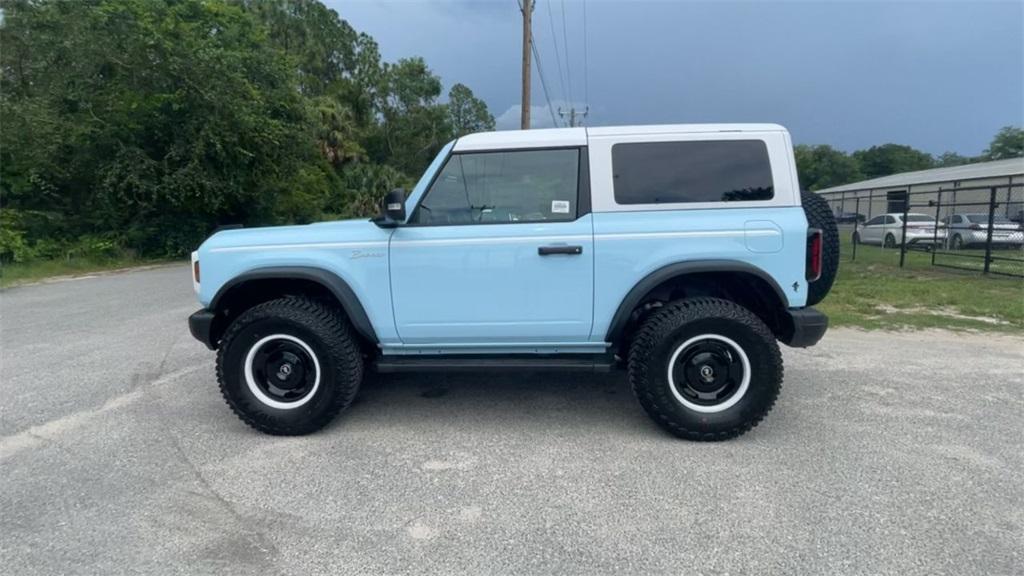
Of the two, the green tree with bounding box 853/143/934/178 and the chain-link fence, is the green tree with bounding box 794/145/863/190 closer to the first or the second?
the green tree with bounding box 853/143/934/178

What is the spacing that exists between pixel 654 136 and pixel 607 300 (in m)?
1.14

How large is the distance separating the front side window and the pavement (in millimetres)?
1474

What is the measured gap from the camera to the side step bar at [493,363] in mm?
3889

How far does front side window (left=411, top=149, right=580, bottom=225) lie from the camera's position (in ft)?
12.8

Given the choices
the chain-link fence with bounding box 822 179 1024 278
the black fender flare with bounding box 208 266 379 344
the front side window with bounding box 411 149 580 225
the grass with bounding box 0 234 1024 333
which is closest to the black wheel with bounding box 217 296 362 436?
the black fender flare with bounding box 208 266 379 344

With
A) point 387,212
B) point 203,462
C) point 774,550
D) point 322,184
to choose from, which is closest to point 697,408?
point 774,550

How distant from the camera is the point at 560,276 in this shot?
3801 mm

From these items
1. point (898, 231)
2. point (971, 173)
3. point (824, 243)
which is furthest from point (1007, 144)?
point (824, 243)

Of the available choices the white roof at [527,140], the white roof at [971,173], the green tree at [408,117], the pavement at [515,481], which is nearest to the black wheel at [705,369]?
the pavement at [515,481]

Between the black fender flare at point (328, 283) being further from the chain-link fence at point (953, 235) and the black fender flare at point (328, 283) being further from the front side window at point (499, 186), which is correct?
the chain-link fence at point (953, 235)

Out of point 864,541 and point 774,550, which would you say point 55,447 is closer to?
point 774,550

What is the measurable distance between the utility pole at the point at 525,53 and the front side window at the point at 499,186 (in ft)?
42.8

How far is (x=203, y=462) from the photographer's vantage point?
3605 millimetres

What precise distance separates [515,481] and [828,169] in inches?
3232
